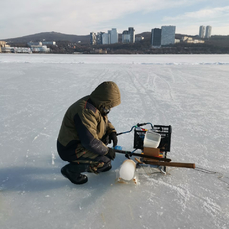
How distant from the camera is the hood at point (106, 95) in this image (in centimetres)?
185

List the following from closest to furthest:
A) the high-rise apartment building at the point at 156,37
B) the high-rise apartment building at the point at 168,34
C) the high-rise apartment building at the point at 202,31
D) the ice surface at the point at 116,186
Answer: the ice surface at the point at 116,186 → the high-rise apartment building at the point at 156,37 → the high-rise apartment building at the point at 168,34 → the high-rise apartment building at the point at 202,31

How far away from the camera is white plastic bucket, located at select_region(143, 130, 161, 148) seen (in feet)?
7.34

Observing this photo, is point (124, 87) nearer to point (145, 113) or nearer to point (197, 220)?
point (145, 113)

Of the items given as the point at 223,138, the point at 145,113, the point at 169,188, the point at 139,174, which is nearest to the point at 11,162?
the point at 139,174

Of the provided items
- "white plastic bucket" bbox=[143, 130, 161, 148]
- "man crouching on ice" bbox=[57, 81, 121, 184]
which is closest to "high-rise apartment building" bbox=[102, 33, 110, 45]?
"white plastic bucket" bbox=[143, 130, 161, 148]

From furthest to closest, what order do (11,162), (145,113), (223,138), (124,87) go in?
(124,87) → (145,113) → (223,138) → (11,162)

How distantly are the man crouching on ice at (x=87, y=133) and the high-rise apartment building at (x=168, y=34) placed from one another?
105642mm

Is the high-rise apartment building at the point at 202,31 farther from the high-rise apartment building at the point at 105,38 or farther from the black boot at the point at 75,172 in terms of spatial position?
the black boot at the point at 75,172

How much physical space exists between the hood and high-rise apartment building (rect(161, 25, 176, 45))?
105643 millimetres

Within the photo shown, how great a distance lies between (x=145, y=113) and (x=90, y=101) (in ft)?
8.81

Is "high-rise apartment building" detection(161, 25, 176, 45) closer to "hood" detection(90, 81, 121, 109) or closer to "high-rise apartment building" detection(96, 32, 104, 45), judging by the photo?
"high-rise apartment building" detection(96, 32, 104, 45)

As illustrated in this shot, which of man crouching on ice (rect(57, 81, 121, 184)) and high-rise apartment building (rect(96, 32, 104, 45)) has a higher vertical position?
high-rise apartment building (rect(96, 32, 104, 45))

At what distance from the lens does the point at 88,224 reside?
5.67 feet

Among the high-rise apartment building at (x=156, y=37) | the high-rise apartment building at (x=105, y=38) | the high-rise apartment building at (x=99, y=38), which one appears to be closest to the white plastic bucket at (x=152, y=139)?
the high-rise apartment building at (x=156, y=37)
